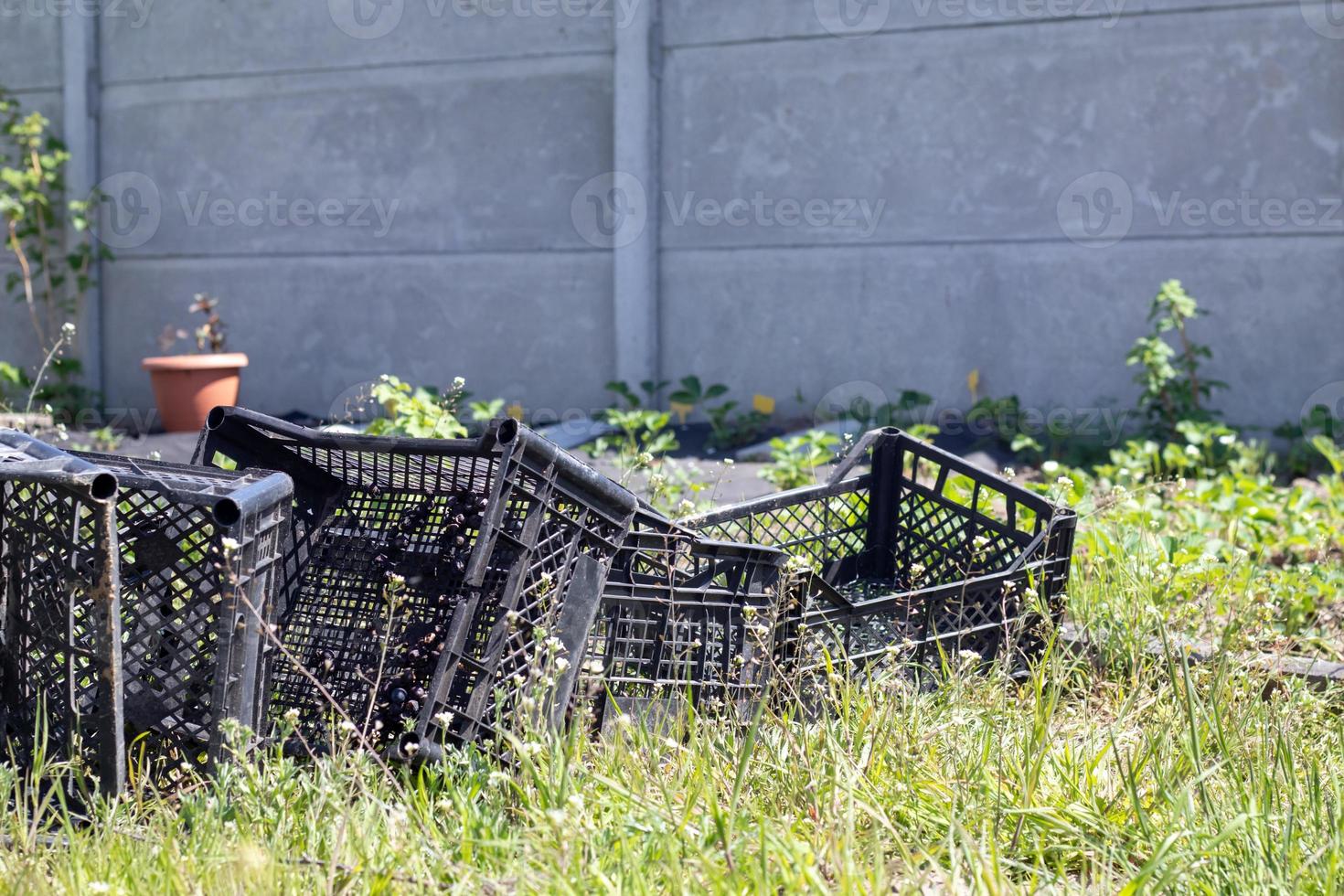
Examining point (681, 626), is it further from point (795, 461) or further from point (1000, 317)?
point (1000, 317)

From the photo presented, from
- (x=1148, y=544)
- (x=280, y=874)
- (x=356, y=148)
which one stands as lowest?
(x=280, y=874)

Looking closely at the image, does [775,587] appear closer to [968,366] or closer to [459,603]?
[459,603]

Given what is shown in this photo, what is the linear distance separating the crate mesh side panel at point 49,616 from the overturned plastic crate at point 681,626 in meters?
0.76

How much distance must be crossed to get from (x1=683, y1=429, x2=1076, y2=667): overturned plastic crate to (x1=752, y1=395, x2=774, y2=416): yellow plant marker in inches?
142

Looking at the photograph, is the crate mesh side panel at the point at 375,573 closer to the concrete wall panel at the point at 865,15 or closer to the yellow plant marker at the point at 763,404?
the yellow plant marker at the point at 763,404

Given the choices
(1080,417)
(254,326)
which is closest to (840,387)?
(1080,417)

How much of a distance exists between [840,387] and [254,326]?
3.77m

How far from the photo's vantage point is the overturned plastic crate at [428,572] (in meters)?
1.92

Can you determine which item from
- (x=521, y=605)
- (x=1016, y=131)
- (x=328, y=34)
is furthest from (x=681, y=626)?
→ (x=328, y=34)

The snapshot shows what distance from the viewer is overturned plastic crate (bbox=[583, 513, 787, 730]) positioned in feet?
6.93

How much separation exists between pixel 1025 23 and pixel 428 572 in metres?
5.37

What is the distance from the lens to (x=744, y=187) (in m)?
7.00

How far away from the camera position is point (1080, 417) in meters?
6.43

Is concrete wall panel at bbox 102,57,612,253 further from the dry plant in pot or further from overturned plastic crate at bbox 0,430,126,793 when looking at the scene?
overturned plastic crate at bbox 0,430,126,793
